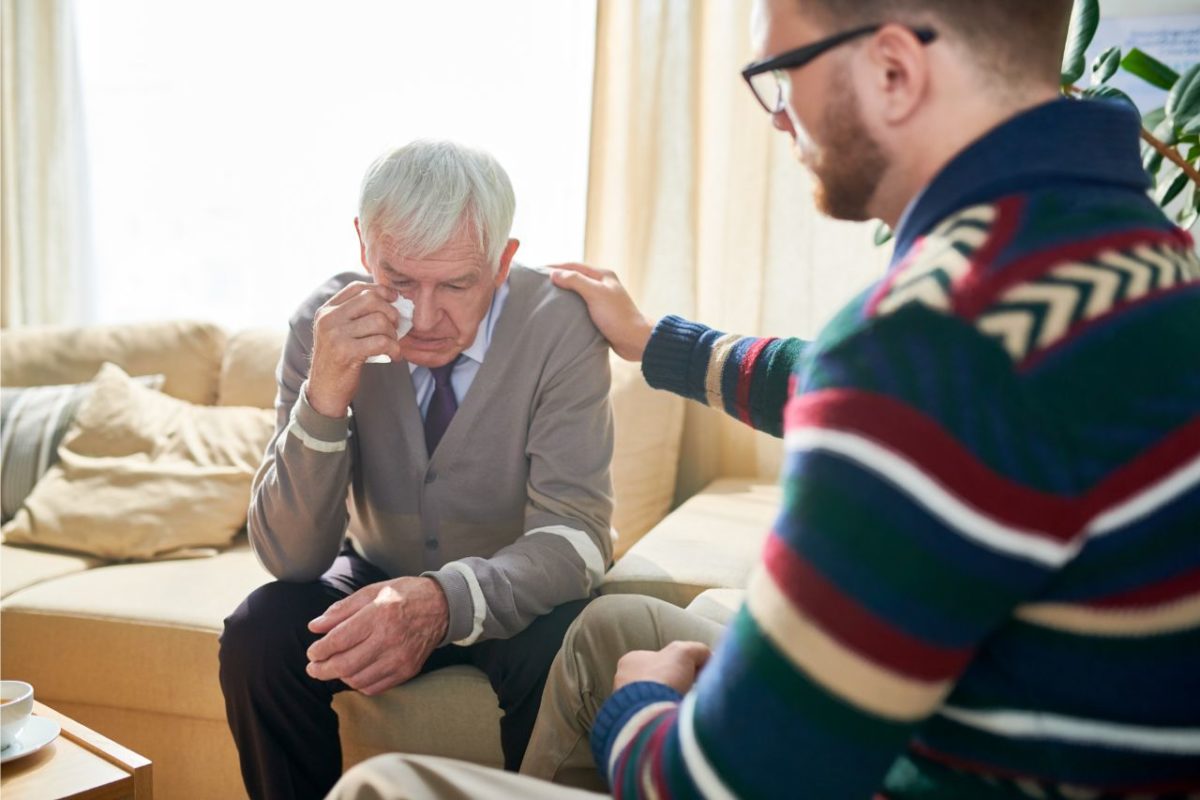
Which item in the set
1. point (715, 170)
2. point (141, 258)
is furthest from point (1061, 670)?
point (141, 258)

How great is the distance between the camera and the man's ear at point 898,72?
0.82 m

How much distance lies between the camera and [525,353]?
1.79m

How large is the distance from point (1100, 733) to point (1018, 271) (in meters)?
0.31

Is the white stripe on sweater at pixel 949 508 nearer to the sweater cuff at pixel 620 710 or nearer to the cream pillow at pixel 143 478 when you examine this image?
the sweater cuff at pixel 620 710

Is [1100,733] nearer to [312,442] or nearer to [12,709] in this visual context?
[312,442]

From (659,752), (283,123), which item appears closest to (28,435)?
(283,123)

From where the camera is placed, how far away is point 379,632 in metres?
1.50

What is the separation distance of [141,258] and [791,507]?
339 centimetres

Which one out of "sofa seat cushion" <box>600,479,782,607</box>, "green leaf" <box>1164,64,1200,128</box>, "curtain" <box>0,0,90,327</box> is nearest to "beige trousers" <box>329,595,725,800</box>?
"sofa seat cushion" <box>600,479,782,607</box>

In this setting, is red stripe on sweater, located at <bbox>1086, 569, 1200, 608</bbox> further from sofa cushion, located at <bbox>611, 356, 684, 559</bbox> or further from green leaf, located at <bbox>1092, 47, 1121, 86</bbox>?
sofa cushion, located at <bbox>611, 356, 684, 559</bbox>

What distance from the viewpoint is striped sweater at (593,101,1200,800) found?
67 centimetres

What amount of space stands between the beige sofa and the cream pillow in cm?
6

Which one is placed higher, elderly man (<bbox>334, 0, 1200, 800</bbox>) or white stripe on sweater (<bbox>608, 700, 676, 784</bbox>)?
elderly man (<bbox>334, 0, 1200, 800</bbox>)

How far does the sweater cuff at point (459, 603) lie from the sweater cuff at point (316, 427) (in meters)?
0.26
